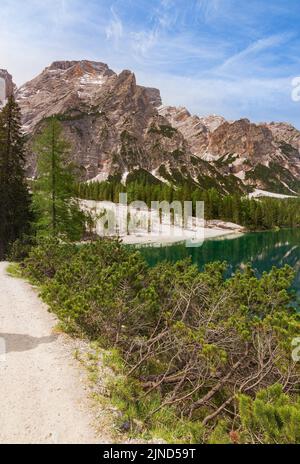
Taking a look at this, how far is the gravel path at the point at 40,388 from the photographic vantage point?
27.5 feet

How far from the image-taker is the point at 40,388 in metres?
10.2

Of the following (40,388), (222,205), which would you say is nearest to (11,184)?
(40,388)

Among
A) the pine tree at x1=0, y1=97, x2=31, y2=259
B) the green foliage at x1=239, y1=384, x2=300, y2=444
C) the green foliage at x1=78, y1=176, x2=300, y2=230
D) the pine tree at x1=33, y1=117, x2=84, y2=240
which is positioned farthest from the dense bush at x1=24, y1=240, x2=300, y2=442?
the green foliage at x1=78, y1=176, x2=300, y2=230

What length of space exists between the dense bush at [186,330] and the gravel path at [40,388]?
1246 millimetres

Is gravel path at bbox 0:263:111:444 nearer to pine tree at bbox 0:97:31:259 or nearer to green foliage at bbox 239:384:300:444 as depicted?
green foliage at bbox 239:384:300:444

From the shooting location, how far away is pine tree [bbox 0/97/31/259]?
38.9m

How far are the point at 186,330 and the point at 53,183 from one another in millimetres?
27148

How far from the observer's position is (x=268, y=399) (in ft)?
29.0

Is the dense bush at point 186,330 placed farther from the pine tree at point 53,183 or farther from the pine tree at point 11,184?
the pine tree at point 11,184

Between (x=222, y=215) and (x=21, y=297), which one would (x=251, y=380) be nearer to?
(x=21, y=297)

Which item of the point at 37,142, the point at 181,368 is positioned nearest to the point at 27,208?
the point at 37,142

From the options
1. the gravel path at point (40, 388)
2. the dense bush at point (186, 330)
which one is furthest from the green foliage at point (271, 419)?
the gravel path at point (40, 388)

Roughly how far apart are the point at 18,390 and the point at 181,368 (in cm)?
565

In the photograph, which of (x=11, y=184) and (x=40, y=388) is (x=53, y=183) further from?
(x=40, y=388)
